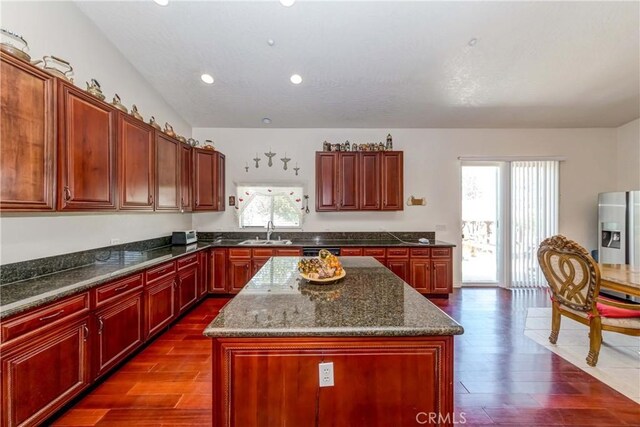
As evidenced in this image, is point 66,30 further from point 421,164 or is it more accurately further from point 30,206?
point 421,164

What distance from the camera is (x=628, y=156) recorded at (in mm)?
4527

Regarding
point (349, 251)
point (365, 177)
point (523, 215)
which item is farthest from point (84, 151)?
point (523, 215)

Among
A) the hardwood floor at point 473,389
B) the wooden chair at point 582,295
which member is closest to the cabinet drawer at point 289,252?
the hardwood floor at point 473,389

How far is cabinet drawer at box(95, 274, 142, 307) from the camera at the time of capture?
2021mm

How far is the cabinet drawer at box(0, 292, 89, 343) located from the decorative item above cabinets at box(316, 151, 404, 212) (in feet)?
10.7

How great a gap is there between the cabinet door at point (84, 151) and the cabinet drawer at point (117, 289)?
2.10 ft

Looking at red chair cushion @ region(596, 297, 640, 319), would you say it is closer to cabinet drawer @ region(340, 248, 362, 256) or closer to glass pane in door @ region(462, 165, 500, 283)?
glass pane in door @ region(462, 165, 500, 283)

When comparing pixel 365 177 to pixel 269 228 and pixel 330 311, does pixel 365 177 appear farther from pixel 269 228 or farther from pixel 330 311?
pixel 330 311

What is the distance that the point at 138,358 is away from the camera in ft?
8.21

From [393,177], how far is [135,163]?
349 centimetres

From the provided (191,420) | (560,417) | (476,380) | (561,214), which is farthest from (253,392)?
(561,214)

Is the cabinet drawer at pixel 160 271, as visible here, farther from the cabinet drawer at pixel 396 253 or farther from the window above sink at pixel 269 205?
the cabinet drawer at pixel 396 253

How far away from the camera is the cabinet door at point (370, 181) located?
4.35 m

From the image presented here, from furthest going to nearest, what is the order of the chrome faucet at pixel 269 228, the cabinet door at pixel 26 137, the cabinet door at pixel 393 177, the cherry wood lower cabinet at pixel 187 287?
the chrome faucet at pixel 269 228 < the cabinet door at pixel 393 177 < the cherry wood lower cabinet at pixel 187 287 < the cabinet door at pixel 26 137
